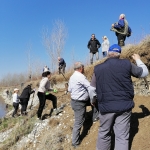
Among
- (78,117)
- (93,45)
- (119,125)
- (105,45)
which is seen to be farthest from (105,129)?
(93,45)

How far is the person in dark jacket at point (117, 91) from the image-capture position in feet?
12.8

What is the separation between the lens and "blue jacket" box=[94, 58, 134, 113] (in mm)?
3889

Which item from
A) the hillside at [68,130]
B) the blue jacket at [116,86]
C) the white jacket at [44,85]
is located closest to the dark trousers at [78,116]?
the hillside at [68,130]

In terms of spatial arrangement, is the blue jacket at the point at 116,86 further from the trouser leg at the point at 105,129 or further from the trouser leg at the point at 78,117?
the trouser leg at the point at 78,117

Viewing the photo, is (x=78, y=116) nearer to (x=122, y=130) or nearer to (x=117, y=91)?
(x=122, y=130)

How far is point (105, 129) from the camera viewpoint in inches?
162

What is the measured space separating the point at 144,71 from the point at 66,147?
122 inches

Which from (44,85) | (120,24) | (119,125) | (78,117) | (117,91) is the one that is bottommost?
(78,117)

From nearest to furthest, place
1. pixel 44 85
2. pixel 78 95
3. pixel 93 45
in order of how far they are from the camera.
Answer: pixel 78 95, pixel 44 85, pixel 93 45

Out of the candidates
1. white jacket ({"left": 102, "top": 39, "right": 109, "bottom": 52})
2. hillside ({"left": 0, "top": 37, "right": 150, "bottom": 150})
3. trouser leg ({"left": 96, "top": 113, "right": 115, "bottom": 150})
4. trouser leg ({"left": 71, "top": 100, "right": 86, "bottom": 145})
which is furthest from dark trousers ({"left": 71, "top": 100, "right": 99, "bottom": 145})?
white jacket ({"left": 102, "top": 39, "right": 109, "bottom": 52})

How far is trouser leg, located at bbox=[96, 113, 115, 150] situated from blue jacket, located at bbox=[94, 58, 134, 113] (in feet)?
0.41

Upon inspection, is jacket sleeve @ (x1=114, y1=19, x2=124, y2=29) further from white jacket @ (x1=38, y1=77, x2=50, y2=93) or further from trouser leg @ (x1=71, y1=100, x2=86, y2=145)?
trouser leg @ (x1=71, y1=100, x2=86, y2=145)

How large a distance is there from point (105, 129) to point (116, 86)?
0.86m

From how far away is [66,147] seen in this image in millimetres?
5805
